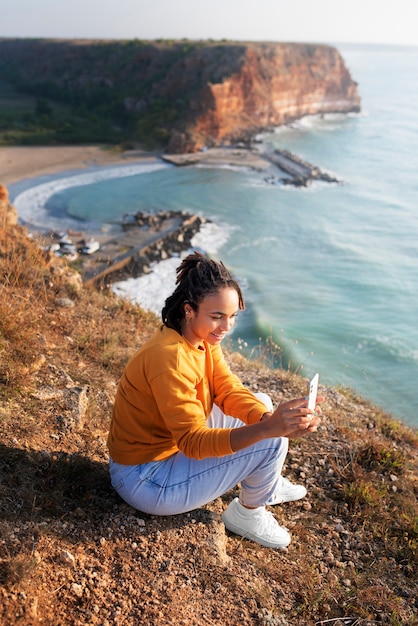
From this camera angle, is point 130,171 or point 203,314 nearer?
point 203,314

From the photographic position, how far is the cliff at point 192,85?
44.5m

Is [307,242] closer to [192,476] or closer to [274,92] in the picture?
[192,476]

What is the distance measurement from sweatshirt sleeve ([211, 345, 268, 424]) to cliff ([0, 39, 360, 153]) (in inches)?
1585

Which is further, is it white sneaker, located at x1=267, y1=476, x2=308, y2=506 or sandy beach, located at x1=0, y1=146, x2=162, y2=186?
sandy beach, located at x1=0, y1=146, x2=162, y2=186

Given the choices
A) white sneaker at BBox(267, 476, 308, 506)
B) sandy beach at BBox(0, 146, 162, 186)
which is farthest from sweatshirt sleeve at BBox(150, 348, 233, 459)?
sandy beach at BBox(0, 146, 162, 186)

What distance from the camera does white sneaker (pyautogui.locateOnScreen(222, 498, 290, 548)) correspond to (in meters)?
3.20

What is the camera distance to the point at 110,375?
4.87 m

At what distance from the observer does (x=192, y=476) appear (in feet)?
9.37

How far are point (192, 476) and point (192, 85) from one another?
49.7 metres

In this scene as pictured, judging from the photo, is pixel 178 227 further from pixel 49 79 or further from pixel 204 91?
pixel 49 79

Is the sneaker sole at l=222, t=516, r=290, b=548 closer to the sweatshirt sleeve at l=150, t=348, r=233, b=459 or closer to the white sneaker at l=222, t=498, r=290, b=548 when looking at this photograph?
the white sneaker at l=222, t=498, r=290, b=548

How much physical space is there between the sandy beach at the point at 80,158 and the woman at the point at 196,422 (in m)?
35.1

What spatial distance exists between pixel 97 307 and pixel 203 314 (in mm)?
3976

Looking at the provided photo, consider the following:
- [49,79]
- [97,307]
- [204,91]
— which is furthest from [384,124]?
[97,307]
